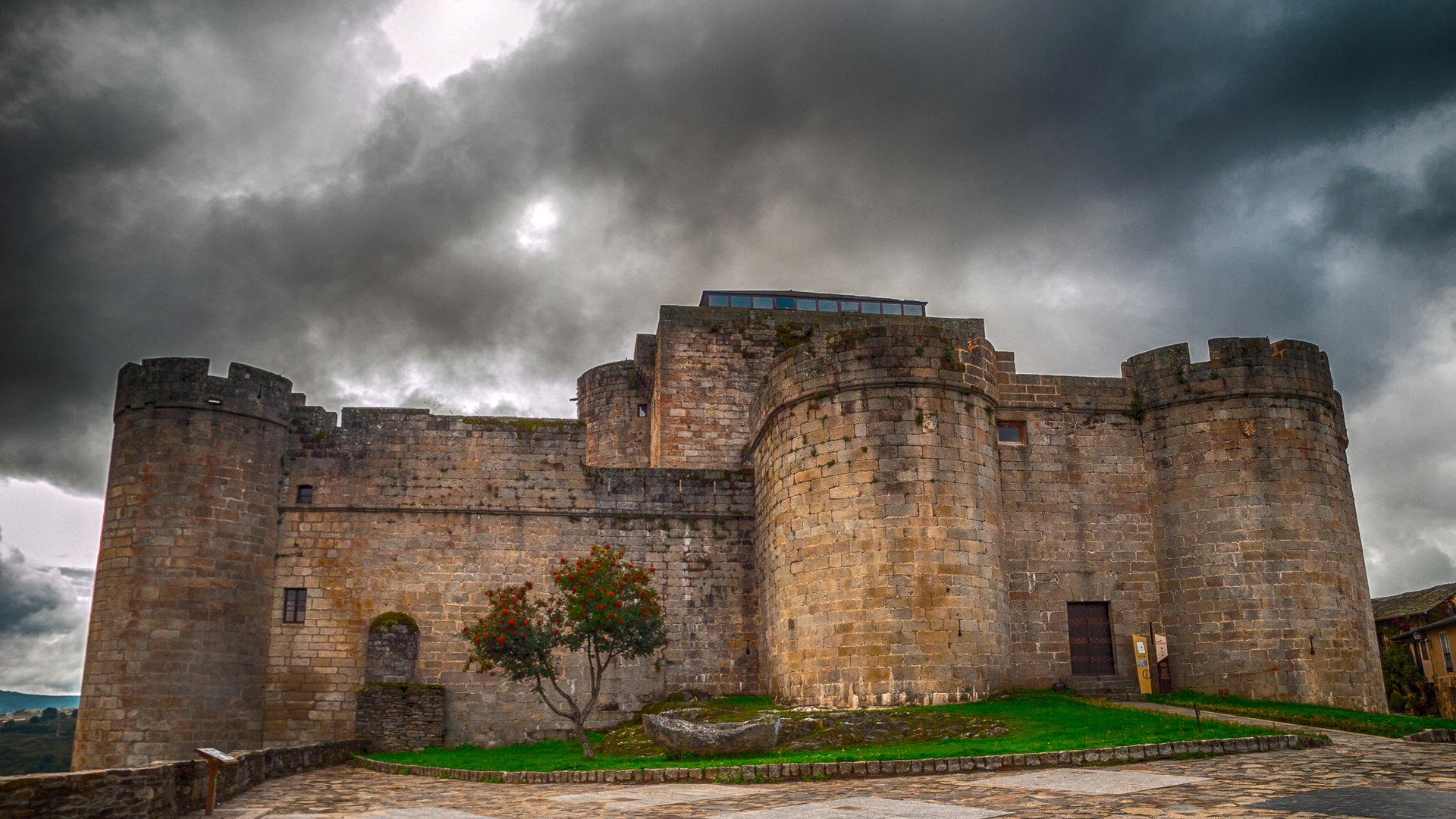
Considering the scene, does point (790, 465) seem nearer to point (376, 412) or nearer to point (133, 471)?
point (376, 412)

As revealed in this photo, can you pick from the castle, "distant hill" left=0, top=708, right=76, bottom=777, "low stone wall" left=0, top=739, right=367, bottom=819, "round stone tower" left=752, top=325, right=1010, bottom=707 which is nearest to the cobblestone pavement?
"low stone wall" left=0, top=739, right=367, bottom=819

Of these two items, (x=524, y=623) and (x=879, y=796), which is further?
(x=524, y=623)

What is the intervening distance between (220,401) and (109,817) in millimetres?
14972

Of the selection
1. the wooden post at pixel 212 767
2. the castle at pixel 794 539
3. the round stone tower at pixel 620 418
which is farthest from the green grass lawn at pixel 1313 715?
the round stone tower at pixel 620 418

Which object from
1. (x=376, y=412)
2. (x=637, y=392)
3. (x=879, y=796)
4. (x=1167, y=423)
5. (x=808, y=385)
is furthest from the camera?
(x=637, y=392)

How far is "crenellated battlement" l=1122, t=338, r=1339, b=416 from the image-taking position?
21641 millimetres

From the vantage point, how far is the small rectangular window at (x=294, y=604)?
2308 cm

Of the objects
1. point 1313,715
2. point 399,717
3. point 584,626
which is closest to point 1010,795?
point 584,626

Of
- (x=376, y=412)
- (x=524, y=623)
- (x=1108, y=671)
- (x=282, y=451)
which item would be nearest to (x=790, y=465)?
(x=524, y=623)

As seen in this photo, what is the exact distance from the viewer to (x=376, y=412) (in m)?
24.5

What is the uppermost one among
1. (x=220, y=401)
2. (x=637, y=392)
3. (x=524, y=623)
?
(x=637, y=392)

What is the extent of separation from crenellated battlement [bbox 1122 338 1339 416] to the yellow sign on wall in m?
5.07

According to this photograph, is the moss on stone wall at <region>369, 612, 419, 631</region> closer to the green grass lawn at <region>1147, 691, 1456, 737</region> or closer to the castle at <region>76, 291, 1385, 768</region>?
the castle at <region>76, 291, 1385, 768</region>

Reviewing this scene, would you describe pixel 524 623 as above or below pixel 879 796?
above
